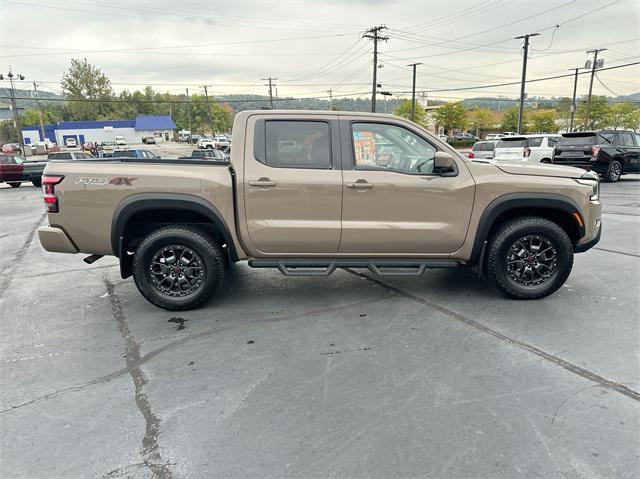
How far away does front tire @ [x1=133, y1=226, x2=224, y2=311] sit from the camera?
433 cm

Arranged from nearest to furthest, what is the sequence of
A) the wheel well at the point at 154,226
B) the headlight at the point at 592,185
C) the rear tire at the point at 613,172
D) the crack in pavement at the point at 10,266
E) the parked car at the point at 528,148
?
the wheel well at the point at 154,226, the headlight at the point at 592,185, the crack in pavement at the point at 10,266, the rear tire at the point at 613,172, the parked car at the point at 528,148

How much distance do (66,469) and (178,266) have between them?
90.2 inches

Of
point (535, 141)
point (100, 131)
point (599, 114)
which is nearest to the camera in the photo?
point (535, 141)

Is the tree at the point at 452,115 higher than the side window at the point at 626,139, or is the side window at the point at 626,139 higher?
the tree at the point at 452,115

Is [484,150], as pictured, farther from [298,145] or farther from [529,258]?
[298,145]

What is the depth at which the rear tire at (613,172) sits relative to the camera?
1568 cm

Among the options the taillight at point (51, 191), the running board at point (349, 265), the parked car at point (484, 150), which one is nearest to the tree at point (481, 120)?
the parked car at point (484, 150)

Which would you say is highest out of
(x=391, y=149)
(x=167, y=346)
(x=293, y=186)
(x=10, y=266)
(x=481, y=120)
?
(x=481, y=120)

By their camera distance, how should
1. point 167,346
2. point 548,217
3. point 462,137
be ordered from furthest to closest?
point 462,137 < point 548,217 < point 167,346

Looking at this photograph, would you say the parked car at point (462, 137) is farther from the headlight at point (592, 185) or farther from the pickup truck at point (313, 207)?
the pickup truck at point (313, 207)

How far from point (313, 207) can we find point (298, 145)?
2.11 ft

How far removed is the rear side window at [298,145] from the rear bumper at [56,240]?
2068 mm

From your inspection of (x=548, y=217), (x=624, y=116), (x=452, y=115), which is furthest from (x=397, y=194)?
(x=452, y=115)

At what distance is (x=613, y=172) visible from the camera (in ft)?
52.1
